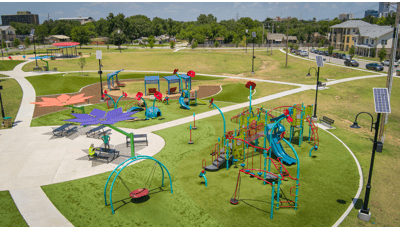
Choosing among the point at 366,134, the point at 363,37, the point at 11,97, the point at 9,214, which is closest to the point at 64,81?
the point at 11,97

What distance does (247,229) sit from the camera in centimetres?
1345

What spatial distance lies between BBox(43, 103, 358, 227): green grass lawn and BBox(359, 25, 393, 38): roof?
7093 cm

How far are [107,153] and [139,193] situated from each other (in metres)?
6.17

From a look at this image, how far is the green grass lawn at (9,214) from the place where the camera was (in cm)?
1398

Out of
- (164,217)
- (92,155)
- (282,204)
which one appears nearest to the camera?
(164,217)

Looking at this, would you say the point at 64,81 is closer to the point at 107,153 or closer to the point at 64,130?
the point at 64,130

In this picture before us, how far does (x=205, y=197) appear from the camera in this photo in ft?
52.6

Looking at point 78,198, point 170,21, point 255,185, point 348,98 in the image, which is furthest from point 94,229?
point 170,21

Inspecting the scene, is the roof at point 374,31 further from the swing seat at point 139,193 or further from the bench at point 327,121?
the swing seat at point 139,193

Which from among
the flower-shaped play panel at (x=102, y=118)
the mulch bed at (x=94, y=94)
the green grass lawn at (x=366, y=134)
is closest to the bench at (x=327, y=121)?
Result: the green grass lawn at (x=366, y=134)

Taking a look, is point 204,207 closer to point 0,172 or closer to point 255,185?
point 255,185

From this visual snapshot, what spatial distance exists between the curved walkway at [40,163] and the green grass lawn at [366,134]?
5.61 feet

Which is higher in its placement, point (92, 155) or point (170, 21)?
point (170, 21)

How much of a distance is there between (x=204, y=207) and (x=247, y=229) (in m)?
2.66
